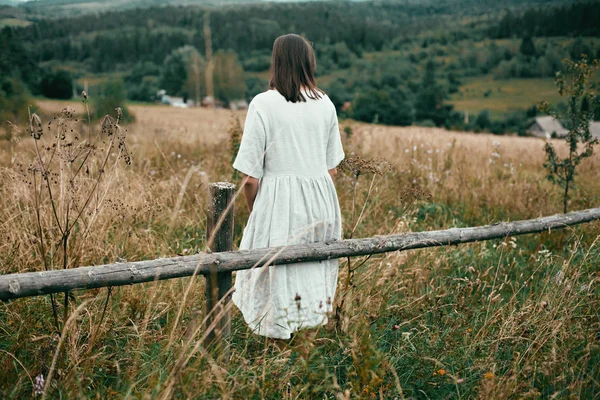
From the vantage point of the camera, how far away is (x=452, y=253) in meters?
4.78

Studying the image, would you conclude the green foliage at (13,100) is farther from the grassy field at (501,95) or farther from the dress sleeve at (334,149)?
the grassy field at (501,95)

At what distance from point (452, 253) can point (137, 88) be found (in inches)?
2610

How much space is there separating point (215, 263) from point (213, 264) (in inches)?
0.5

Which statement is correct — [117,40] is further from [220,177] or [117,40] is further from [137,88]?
[220,177]

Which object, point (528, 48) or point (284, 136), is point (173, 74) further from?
point (528, 48)

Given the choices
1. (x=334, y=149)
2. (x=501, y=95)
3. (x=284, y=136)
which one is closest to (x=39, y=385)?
(x=284, y=136)

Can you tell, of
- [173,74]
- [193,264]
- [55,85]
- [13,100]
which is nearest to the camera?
[193,264]

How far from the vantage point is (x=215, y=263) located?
245cm

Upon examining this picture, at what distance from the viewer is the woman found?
267cm

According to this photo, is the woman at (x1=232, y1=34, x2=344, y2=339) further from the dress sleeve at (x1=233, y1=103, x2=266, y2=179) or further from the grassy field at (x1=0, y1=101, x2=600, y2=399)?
the grassy field at (x1=0, y1=101, x2=600, y2=399)

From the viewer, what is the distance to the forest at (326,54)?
80.5 ft

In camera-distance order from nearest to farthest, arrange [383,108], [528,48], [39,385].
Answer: [39,385], [383,108], [528,48]

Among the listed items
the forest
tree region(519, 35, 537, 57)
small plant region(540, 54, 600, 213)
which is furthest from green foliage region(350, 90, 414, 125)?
tree region(519, 35, 537, 57)

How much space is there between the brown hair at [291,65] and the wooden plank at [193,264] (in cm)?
91
